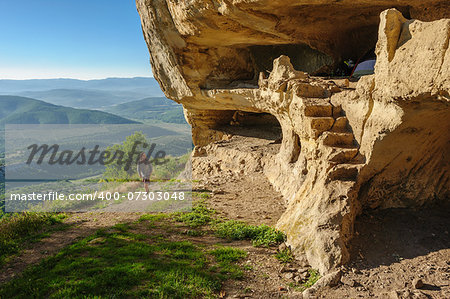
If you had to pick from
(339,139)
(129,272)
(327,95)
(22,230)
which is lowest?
(22,230)

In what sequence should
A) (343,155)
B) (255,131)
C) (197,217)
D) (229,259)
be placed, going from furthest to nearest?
(255,131)
(197,217)
(343,155)
(229,259)

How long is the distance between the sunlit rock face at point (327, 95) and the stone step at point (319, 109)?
0.02 meters

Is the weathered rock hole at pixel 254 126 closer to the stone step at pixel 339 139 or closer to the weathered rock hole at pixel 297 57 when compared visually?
the weathered rock hole at pixel 297 57

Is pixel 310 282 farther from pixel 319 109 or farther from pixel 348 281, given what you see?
pixel 319 109

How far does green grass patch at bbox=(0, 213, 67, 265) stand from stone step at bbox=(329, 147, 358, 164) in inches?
236

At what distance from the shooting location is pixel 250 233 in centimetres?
544

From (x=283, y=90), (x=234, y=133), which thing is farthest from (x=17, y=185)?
(x=283, y=90)

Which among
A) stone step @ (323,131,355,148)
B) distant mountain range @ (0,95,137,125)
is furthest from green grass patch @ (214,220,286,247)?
distant mountain range @ (0,95,137,125)

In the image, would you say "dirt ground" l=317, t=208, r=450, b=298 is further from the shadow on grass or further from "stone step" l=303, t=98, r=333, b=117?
"stone step" l=303, t=98, r=333, b=117

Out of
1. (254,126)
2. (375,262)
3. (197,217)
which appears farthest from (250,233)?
(254,126)

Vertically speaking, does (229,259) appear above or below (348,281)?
below

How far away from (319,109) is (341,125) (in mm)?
531

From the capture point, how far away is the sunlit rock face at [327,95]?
4.05 meters

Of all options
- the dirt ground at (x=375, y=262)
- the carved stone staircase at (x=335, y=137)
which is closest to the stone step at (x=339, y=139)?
the carved stone staircase at (x=335, y=137)
